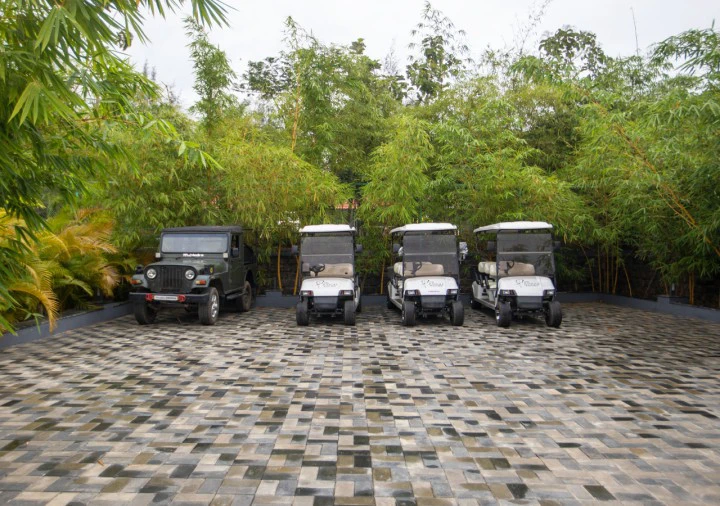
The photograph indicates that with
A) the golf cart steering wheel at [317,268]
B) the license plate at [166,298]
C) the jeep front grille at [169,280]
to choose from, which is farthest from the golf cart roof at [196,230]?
the golf cart steering wheel at [317,268]

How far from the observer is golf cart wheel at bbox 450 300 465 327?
27.3 ft

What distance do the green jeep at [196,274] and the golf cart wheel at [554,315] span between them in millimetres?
5705

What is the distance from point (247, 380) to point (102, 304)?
576cm

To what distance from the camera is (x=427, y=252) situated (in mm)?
8805

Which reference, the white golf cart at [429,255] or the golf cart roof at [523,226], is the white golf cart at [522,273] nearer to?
the golf cart roof at [523,226]

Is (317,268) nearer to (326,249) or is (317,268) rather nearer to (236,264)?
(326,249)

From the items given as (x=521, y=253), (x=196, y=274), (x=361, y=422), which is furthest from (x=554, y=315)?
(x=196, y=274)

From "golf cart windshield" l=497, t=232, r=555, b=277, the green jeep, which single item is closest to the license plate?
the green jeep

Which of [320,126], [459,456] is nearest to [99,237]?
[320,126]

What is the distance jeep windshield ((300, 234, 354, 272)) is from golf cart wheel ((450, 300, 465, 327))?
2.00 m

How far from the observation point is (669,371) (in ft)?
17.3

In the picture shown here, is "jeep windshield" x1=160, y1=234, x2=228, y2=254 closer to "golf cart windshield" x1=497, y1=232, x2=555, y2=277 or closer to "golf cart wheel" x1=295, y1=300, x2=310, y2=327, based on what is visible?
"golf cart wheel" x1=295, y1=300, x2=310, y2=327

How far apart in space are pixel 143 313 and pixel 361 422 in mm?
5870

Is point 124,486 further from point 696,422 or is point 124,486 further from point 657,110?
point 657,110
